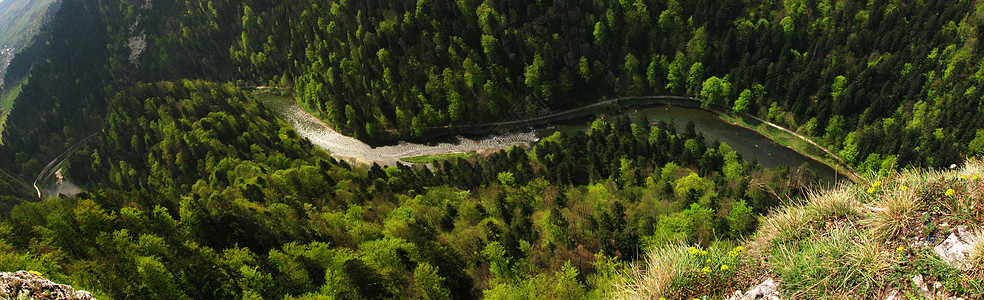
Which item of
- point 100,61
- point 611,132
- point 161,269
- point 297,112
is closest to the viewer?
point 161,269

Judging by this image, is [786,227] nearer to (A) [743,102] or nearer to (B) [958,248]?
(B) [958,248]

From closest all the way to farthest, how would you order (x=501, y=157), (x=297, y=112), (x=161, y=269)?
(x=161, y=269), (x=501, y=157), (x=297, y=112)

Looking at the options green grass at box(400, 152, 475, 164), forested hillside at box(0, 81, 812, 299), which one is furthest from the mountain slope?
green grass at box(400, 152, 475, 164)

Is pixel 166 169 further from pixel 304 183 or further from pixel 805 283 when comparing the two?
pixel 805 283

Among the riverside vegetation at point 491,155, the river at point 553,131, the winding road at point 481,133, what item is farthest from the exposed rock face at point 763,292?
the winding road at point 481,133

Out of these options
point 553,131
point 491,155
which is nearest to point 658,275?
point 491,155

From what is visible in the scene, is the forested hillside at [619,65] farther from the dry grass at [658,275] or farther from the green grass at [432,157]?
the dry grass at [658,275]

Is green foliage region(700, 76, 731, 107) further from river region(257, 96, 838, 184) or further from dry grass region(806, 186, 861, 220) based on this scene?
dry grass region(806, 186, 861, 220)

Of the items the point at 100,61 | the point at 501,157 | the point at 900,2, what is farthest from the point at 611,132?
the point at 100,61
